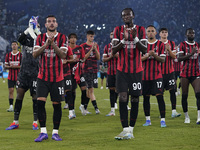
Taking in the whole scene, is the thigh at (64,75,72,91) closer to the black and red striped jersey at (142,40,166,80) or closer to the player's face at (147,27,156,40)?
the black and red striped jersey at (142,40,166,80)

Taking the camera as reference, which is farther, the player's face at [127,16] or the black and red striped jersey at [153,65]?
the black and red striped jersey at [153,65]

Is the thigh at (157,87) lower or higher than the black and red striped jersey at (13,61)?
lower

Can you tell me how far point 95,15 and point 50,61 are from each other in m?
46.1

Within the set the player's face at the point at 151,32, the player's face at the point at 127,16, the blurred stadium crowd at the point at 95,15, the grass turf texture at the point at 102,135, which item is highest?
the blurred stadium crowd at the point at 95,15

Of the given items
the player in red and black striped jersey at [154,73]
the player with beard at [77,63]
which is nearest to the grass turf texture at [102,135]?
the player in red and black striped jersey at [154,73]

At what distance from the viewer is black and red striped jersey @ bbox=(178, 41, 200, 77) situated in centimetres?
764

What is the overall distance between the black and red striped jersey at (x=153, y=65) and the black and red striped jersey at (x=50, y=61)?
226 centimetres

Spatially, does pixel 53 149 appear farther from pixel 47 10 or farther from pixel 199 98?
pixel 47 10

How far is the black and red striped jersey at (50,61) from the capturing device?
18.6 ft

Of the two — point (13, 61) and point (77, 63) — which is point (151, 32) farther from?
point (13, 61)

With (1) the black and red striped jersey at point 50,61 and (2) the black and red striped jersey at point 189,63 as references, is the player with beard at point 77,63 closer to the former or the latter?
(2) the black and red striped jersey at point 189,63

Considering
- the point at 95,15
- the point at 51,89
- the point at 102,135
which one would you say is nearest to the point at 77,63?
the point at 102,135

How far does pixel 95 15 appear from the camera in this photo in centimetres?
5100

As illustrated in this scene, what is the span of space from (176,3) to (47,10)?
18.7 meters
